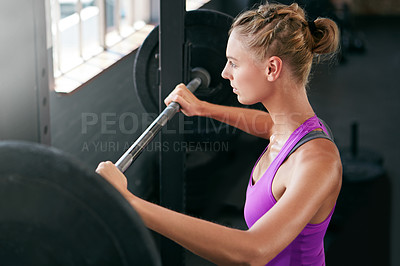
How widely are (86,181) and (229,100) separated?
3.67 feet

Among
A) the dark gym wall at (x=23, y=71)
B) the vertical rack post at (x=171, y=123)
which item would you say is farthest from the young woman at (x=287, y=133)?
the dark gym wall at (x=23, y=71)

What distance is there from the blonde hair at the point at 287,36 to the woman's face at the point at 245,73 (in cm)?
1

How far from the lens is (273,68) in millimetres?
1035

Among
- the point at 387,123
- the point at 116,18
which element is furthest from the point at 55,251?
the point at 387,123

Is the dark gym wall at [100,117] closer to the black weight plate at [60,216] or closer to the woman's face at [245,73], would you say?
the woman's face at [245,73]

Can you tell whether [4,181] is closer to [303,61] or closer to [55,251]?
[55,251]

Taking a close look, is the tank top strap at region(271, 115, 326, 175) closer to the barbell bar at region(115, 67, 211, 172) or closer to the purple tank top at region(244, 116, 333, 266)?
the purple tank top at region(244, 116, 333, 266)

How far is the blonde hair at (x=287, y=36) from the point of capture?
3.38 ft

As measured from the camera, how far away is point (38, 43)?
4.18 feet

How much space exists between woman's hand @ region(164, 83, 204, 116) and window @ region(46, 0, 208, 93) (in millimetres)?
383

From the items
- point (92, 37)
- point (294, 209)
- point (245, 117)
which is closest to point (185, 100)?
point (245, 117)

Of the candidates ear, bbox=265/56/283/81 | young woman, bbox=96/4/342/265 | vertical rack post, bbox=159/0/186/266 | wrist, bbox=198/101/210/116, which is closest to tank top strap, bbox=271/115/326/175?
young woman, bbox=96/4/342/265

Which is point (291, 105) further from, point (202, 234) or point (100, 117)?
point (100, 117)

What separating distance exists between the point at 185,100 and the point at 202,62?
306 mm
